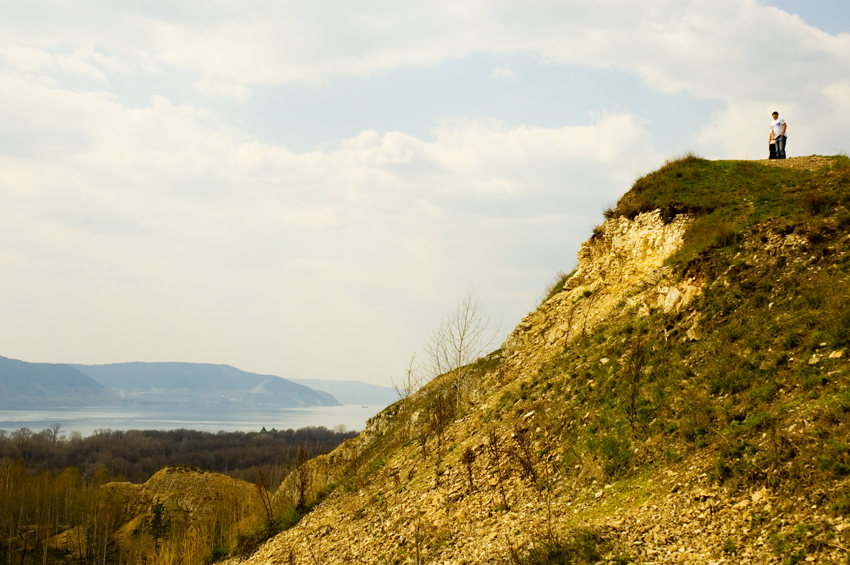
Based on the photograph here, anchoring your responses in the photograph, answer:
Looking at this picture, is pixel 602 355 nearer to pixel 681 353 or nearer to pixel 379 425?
pixel 681 353

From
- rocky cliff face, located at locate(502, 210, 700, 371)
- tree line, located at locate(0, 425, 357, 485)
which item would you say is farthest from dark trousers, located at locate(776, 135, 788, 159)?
tree line, located at locate(0, 425, 357, 485)

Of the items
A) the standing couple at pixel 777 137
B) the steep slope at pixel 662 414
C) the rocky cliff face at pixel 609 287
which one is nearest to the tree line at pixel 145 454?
the rocky cliff face at pixel 609 287

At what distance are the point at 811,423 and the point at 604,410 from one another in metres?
6.58

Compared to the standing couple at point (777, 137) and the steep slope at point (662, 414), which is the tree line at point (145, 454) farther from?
the standing couple at point (777, 137)

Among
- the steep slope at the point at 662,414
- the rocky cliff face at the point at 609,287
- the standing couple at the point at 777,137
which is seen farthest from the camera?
the standing couple at the point at 777,137

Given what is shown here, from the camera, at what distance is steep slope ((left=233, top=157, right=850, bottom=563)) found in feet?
38.2

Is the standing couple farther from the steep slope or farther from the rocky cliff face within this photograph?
the rocky cliff face

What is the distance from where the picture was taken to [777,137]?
1067 inches

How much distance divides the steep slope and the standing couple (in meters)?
1.32

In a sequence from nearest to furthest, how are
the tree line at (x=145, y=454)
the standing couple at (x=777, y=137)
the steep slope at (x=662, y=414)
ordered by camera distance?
1. the steep slope at (x=662, y=414)
2. the standing couple at (x=777, y=137)
3. the tree line at (x=145, y=454)

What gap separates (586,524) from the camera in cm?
1344

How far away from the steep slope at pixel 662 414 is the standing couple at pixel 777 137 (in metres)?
1.32

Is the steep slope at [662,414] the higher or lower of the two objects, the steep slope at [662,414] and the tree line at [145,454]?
the higher

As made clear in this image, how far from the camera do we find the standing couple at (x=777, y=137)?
88.5 ft
